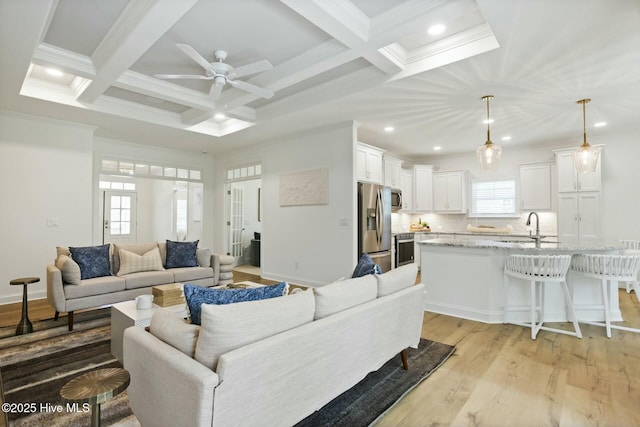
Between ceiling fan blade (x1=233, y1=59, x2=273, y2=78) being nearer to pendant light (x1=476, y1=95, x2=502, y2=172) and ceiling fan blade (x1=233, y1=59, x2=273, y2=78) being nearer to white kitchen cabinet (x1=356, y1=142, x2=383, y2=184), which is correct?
white kitchen cabinet (x1=356, y1=142, x2=383, y2=184)

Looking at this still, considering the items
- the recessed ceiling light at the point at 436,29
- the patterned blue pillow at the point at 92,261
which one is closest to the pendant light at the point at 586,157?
the recessed ceiling light at the point at 436,29

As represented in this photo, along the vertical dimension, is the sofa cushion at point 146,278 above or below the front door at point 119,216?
below

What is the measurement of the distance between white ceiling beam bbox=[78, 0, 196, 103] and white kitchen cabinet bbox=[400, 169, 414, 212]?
5.32m

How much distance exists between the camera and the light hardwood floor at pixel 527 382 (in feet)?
6.49

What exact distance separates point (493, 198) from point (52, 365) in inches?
295

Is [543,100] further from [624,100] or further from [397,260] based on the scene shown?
[397,260]

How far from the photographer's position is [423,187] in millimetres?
7391

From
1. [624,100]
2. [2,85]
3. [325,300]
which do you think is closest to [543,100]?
[624,100]

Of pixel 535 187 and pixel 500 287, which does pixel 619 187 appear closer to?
pixel 535 187

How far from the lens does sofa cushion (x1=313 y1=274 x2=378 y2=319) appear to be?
1.88 meters

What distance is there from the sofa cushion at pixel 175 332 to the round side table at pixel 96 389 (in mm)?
226

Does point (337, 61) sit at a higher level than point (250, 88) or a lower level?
higher

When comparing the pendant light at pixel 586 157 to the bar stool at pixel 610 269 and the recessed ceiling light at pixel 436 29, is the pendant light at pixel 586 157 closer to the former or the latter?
the bar stool at pixel 610 269

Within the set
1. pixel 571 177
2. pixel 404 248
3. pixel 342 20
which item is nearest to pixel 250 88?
pixel 342 20
